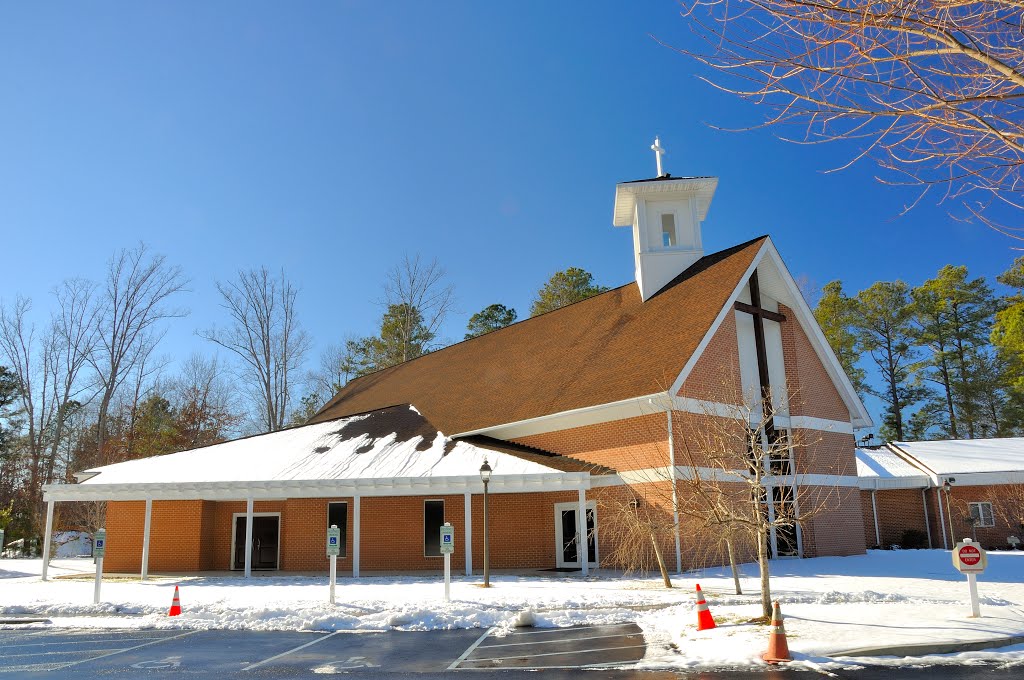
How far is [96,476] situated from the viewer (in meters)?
24.2

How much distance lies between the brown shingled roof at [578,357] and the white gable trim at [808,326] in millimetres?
308

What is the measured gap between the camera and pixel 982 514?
30953mm

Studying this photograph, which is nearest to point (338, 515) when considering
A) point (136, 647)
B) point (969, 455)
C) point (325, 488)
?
point (325, 488)

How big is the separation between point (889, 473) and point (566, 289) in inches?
1045

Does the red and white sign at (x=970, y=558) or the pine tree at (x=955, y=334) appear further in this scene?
the pine tree at (x=955, y=334)

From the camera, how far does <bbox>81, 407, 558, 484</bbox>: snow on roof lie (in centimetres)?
2144

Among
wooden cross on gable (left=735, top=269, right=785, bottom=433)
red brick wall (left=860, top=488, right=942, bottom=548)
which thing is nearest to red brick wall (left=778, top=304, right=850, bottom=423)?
wooden cross on gable (left=735, top=269, right=785, bottom=433)

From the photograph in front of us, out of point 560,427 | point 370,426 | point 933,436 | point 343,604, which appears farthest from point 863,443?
point 343,604

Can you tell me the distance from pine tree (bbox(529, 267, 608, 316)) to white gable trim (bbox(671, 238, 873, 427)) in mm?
27482

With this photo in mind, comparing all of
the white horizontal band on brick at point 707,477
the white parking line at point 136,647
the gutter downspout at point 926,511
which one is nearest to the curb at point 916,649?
the white horizontal band on brick at point 707,477

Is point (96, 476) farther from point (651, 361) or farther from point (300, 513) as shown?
point (651, 361)

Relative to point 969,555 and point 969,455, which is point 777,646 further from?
point 969,455

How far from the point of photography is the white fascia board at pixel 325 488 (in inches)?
782

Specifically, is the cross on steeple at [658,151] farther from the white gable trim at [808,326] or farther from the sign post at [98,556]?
the sign post at [98,556]
